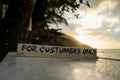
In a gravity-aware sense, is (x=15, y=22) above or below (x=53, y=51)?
above

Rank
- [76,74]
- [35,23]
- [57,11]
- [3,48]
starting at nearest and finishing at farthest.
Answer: [76,74]
[3,48]
[35,23]
[57,11]

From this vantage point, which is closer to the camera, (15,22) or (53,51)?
(53,51)

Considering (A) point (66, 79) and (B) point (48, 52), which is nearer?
(A) point (66, 79)

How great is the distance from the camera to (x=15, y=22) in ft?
21.3

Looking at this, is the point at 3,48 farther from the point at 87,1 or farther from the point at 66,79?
the point at 66,79

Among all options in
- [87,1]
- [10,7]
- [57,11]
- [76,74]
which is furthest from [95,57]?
[57,11]

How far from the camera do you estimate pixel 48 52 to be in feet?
12.3

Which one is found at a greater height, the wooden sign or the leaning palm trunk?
the leaning palm trunk

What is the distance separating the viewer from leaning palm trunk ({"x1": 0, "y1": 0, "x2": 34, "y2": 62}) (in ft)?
20.9

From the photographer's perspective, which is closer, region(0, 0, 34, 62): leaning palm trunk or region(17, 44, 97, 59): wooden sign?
region(17, 44, 97, 59): wooden sign

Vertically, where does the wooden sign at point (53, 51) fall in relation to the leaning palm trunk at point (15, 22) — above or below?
below

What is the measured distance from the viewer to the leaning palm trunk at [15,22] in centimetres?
636

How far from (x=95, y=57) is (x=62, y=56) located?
0.61m

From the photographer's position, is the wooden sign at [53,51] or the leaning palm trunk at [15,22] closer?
the wooden sign at [53,51]
